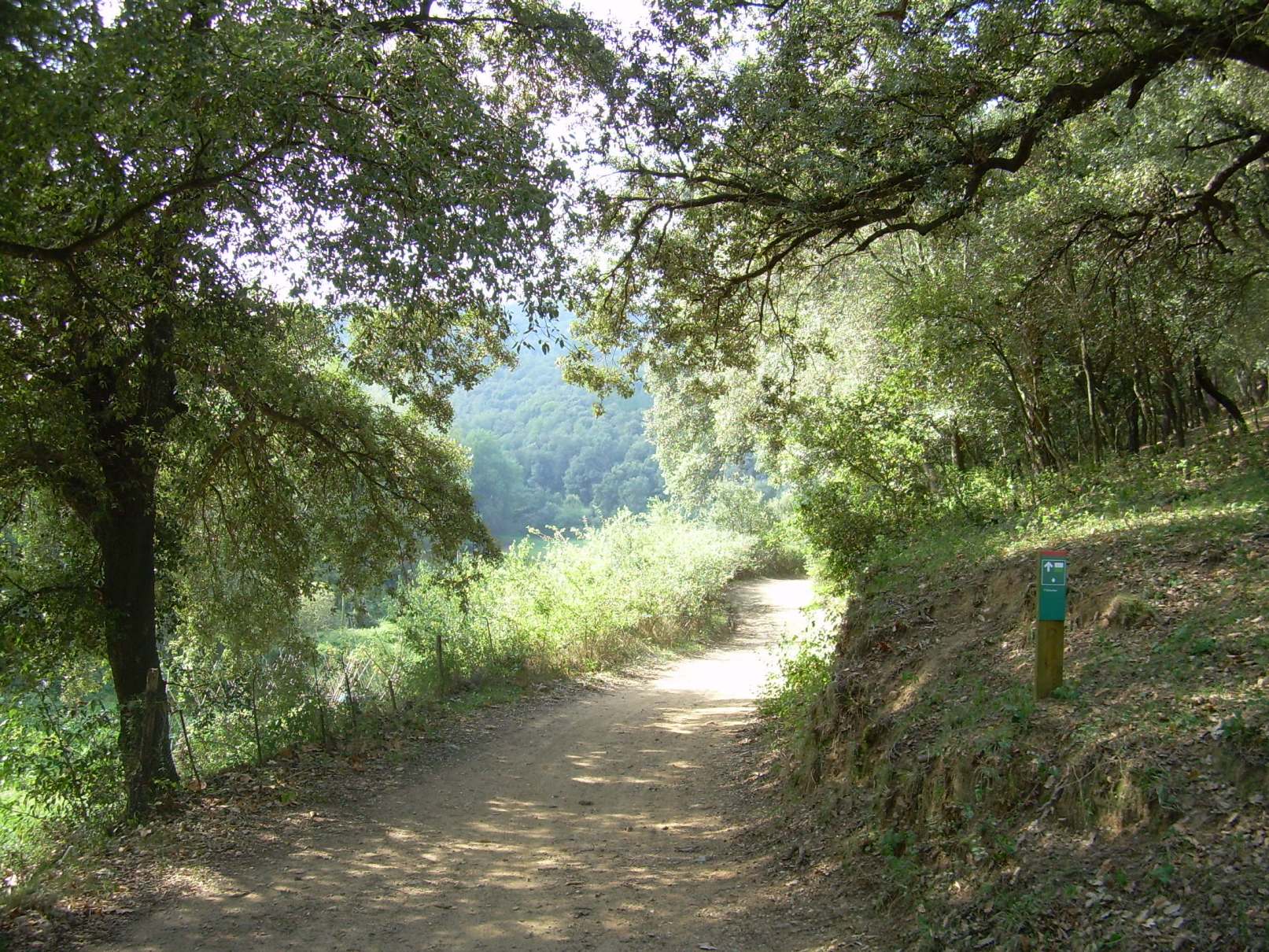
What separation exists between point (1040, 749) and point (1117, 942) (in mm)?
1412

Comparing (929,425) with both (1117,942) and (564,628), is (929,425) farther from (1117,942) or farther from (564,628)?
(1117,942)

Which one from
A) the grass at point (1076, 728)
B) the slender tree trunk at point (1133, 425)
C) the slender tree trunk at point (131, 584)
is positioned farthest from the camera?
the slender tree trunk at point (1133, 425)

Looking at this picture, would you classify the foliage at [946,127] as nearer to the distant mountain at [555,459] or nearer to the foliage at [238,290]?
the foliage at [238,290]

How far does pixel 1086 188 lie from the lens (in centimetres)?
981

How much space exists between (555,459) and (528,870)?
2522 inches

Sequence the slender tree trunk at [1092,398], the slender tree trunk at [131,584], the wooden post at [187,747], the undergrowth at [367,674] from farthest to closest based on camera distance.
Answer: the slender tree trunk at [1092,398], the slender tree trunk at [131,584], the wooden post at [187,747], the undergrowth at [367,674]

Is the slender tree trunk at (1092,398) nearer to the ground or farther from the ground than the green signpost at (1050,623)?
farther from the ground

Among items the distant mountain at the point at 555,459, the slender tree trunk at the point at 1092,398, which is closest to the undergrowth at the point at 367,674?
the slender tree trunk at the point at 1092,398

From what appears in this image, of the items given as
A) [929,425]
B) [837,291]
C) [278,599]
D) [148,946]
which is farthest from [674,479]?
[148,946]

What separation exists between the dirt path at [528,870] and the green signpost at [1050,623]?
2.02 meters

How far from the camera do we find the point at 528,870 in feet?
21.5

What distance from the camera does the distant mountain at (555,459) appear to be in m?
63.7

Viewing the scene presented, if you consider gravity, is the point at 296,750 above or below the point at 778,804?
above

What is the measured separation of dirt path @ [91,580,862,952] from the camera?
5285mm
